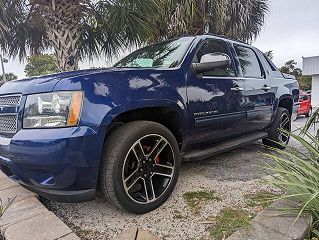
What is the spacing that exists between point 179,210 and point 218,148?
107 centimetres

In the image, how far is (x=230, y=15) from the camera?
997cm

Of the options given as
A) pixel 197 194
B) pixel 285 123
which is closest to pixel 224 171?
pixel 197 194

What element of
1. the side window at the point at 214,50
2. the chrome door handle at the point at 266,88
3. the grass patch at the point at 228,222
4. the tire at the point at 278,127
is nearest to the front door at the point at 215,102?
the side window at the point at 214,50

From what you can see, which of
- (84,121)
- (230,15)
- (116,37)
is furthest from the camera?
(230,15)

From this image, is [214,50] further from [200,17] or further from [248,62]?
[200,17]

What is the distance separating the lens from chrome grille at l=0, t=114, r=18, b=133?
7.30 feet

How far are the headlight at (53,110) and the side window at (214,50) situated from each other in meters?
1.43

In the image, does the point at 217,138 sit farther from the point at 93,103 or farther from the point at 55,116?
the point at 55,116

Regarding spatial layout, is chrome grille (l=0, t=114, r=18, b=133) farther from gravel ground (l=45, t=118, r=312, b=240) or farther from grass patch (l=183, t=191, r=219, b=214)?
grass patch (l=183, t=191, r=219, b=214)

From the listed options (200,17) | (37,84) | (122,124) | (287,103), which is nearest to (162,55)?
(122,124)

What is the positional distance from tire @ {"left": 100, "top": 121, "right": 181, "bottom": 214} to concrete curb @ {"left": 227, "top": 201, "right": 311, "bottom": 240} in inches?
32.3

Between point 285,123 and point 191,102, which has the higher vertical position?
point 191,102

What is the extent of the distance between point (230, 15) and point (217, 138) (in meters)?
8.02

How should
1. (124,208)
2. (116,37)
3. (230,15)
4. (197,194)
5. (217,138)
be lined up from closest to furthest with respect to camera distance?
(124,208), (197,194), (217,138), (116,37), (230,15)
